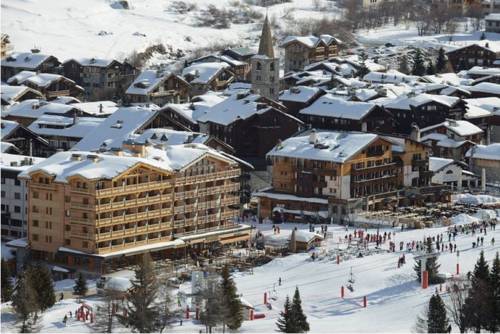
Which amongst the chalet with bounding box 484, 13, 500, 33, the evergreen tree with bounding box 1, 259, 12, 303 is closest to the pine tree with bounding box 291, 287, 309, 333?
the evergreen tree with bounding box 1, 259, 12, 303

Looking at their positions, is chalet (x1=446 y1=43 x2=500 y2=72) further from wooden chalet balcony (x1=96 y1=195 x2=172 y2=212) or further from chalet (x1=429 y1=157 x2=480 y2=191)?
wooden chalet balcony (x1=96 y1=195 x2=172 y2=212)

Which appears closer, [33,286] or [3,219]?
[33,286]

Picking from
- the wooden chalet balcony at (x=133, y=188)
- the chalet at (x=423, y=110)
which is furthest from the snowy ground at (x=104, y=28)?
the wooden chalet balcony at (x=133, y=188)

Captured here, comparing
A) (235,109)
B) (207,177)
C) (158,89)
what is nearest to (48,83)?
(158,89)

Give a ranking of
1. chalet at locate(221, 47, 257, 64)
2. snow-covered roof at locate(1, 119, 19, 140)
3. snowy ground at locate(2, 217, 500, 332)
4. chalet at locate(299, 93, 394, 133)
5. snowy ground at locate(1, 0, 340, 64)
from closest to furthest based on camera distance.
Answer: snowy ground at locate(2, 217, 500, 332) → snow-covered roof at locate(1, 119, 19, 140) → chalet at locate(299, 93, 394, 133) → chalet at locate(221, 47, 257, 64) → snowy ground at locate(1, 0, 340, 64)

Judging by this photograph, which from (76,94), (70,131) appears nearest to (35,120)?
(70,131)

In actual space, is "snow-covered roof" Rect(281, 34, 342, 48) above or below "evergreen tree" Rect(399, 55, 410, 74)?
above

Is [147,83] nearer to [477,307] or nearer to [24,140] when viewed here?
[24,140]

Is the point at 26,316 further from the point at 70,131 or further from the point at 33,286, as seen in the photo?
the point at 70,131
